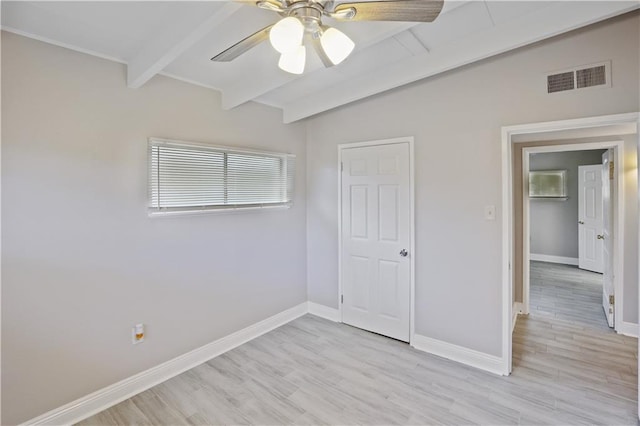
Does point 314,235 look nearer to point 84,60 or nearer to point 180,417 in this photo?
point 180,417

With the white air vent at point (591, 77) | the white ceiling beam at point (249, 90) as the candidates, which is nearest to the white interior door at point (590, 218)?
the white air vent at point (591, 77)

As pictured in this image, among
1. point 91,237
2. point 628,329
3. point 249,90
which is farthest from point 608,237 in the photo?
point 91,237

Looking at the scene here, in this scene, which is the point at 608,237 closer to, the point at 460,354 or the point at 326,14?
the point at 460,354

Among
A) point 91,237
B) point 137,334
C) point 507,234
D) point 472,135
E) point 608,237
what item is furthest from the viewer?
point 608,237

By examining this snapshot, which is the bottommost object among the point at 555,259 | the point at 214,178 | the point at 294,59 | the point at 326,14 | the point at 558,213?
the point at 555,259

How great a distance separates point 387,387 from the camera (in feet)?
8.16

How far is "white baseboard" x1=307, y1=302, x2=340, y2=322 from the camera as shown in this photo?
3.78 m

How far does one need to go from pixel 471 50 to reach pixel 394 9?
4.83ft

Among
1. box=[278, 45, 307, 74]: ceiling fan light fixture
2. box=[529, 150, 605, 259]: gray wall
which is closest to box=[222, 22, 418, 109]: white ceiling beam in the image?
box=[278, 45, 307, 74]: ceiling fan light fixture

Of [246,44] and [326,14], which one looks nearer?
[326,14]

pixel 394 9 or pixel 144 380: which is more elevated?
pixel 394 9

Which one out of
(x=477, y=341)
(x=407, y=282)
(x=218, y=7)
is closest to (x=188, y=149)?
(x=218, y=7)

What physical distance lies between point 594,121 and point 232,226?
10.1ft

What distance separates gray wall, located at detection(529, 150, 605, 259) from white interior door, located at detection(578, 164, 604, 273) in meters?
0.29
